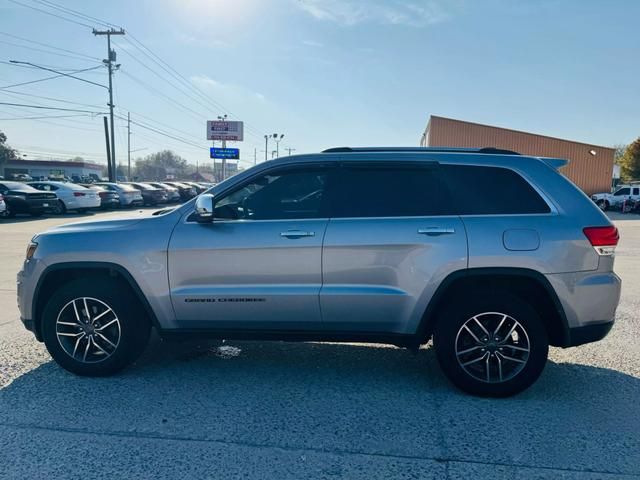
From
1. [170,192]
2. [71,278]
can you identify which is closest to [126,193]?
[170,192]

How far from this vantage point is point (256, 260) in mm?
3676

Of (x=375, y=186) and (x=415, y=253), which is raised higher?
(x=375, y=186)

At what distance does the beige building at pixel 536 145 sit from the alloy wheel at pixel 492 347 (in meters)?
33.9

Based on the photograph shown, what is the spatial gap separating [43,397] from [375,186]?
10.0 feet

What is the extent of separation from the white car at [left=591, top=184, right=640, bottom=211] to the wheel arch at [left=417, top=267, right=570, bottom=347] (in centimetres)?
3084

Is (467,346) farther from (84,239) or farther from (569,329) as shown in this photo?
(84,239)

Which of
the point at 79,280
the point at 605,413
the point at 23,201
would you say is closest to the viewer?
the point at 605,413

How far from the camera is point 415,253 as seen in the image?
3.54 meters

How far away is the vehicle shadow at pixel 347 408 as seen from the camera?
296 cm

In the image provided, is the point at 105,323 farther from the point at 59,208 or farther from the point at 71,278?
the point at 59,208

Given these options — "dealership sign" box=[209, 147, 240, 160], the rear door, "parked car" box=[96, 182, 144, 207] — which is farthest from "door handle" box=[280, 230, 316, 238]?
"dealership sign" box=[209, 147, 240, 160]

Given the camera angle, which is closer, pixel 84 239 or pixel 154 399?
pixel 154 399

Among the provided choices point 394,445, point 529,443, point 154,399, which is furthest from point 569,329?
point 154,399

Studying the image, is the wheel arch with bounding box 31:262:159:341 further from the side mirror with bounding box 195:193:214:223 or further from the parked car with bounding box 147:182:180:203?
the parked car with bounding box 147:182:180:203
